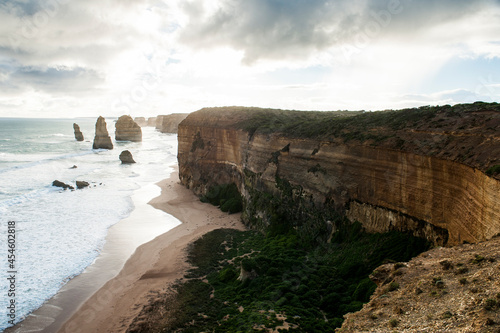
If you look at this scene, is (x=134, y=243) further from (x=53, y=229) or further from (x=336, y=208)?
(x=336, y=208)

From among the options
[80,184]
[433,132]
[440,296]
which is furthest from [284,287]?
[80,184]

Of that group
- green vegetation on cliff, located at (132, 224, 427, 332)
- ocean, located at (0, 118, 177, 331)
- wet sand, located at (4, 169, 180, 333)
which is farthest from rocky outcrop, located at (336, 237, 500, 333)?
ocean, located at (0, 118, 177, 331)

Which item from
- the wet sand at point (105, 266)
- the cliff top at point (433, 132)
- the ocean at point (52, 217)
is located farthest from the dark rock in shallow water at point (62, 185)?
the cliff top at point (433, 132)

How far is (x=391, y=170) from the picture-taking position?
16.6 meters

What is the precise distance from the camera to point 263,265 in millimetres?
18125

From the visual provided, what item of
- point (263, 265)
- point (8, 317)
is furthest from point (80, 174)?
point (263, 265)

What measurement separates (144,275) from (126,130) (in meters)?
92.6

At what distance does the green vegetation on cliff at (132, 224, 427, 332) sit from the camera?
1405cm

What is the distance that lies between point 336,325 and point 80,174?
48865 mm

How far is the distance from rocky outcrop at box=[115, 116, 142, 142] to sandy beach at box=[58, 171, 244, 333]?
260 feet

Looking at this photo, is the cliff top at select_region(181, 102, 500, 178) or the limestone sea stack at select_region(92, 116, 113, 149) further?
the limestone sea stack at select_region(92, 116, 113, 149)

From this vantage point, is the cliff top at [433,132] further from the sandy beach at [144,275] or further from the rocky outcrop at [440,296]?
the sandy beach at [144,275]

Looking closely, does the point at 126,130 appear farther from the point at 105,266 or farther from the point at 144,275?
the point at 144,275

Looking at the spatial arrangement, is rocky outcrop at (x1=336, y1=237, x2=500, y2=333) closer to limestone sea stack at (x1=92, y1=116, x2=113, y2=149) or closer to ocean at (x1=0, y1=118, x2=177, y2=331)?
ocean at (x1=0, y1=118, x2=177, y2=331)
